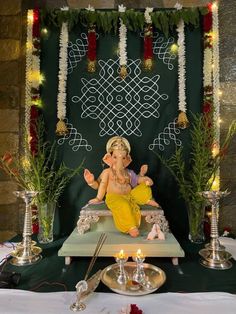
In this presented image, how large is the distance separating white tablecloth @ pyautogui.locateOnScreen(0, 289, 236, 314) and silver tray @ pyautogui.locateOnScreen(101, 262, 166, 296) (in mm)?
29

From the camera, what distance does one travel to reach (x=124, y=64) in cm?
242

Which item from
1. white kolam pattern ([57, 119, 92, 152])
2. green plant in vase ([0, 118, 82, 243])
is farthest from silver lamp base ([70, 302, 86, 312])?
white kolam pattern ([57, 119, 92, 152])

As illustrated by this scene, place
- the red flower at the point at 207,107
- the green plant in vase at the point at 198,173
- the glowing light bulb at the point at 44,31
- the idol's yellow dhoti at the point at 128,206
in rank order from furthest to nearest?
the glowing light bulb at the point at 44,31
the red flower at the point at 207,107
the green plant in vase at the point at 198,173
the idol's yellow dhoti at the point at 128,206

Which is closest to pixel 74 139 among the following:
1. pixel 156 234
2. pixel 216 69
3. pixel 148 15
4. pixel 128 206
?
pixel 128 206

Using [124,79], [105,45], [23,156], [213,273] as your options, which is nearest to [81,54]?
[105,45]

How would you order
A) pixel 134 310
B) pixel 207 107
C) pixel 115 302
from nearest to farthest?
1. pixel 134 310
2. pixel 115 302
3. pixel 207 107

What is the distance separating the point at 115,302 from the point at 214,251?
2.64 ft

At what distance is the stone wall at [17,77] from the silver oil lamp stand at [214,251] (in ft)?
2.26

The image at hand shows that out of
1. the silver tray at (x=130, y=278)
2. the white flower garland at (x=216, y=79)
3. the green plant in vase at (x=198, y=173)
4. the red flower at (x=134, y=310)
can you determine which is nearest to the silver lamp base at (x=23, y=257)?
the silver tray at (x=130, y=278)

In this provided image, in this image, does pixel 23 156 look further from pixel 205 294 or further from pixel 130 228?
pixel 205 294

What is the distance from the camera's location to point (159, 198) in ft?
7.89

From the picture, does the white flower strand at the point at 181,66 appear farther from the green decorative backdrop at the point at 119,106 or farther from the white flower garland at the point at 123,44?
the white flower garland at the point at 123,44

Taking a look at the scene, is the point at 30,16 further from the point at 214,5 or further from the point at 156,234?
the point at 156,234

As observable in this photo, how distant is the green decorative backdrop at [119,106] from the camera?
243 cm
